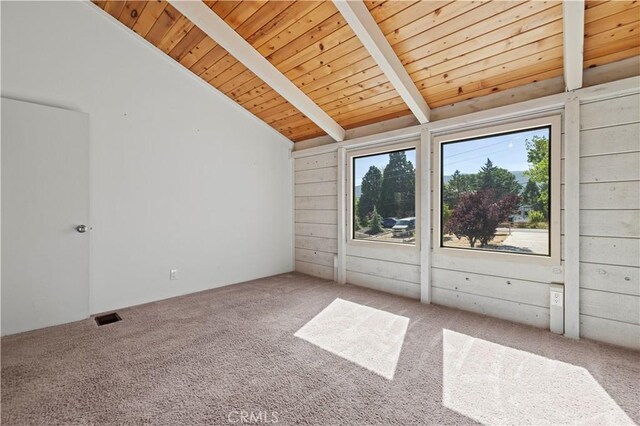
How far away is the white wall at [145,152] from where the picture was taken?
259 centimetres

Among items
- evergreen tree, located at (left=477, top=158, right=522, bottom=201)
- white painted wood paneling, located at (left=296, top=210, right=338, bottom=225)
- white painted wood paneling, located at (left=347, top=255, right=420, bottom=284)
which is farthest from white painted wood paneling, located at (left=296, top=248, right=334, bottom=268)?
evergreen tree, located at (left=477, top=158, right=522, bottom=201)

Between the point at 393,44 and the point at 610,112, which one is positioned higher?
the point at 393,44

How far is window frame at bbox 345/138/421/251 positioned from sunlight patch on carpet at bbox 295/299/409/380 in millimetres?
863

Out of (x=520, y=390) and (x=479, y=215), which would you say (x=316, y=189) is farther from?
(x=520, y=390)

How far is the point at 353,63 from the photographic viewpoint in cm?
275

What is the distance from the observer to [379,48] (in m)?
2.30

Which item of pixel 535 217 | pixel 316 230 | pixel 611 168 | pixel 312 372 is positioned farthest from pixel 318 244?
pixel 611 168

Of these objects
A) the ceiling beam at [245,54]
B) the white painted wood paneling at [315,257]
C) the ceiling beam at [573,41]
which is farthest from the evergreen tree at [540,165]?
the white painted wood paneling at [315,257]

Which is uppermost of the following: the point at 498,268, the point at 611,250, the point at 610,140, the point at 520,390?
the point at 610,140

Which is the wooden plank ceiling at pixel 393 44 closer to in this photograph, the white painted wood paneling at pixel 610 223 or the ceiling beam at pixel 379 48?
the ceiling beam at pixel 379 48

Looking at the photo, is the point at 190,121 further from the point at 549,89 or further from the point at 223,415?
the point at 549,89

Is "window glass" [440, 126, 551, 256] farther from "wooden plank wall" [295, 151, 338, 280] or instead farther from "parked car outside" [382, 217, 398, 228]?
"wooden plank wall" [295, 151, 338, 280]

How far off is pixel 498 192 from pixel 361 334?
1823 millimetres

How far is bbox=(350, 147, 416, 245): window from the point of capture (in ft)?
11.2
